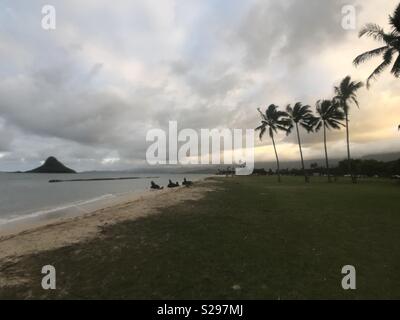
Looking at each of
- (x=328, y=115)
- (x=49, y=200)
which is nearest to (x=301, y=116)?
(x=328, y=115)

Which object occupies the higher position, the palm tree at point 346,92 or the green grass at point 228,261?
the palm tree at point 346,92

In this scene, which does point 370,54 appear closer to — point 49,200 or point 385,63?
point 385,63

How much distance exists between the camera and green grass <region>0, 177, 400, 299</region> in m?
5.14

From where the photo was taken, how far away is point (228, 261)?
6641mm

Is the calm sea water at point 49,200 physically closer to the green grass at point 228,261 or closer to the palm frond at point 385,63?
the green grass at point 228,261

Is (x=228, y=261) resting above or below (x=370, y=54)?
below

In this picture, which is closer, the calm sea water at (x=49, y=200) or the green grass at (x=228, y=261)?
the green grass at (x=228, y=261)

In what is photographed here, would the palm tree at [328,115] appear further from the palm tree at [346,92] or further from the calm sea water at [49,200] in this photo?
the calm sea water at [49,200]

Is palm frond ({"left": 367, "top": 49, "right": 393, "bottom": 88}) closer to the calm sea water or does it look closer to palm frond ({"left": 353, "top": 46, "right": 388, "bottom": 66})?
palm frond ({"left": 353, "top": 46, "right": 388, "bottom": 66})

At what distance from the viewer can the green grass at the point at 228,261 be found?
514cm

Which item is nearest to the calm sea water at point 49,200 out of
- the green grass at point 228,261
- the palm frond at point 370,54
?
the green grass at point 228,261
